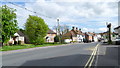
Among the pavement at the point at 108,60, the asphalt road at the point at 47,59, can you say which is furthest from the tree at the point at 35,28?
the pavement at the point at 108,60

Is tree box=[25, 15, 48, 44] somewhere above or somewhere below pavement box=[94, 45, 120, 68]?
above

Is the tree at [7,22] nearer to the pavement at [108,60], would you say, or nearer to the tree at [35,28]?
the tree at [35,28]

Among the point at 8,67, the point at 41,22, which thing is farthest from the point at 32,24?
the point at 8,67

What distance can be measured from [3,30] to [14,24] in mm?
3001

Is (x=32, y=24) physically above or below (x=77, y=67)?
above

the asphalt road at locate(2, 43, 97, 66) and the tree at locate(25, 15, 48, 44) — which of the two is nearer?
the asphalt road at locate(2, 43, 97, 66)

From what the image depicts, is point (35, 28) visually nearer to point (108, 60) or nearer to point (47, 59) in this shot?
point (47, 59)

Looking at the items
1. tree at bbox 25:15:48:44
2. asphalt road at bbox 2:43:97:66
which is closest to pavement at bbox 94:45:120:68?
asphalt road at bbox 2:43:97:66

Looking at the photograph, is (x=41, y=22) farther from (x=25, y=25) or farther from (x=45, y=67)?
(x=45, y=67)

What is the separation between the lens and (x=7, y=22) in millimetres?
32844

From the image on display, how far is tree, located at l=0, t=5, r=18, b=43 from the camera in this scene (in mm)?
32812

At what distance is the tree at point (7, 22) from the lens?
32.8 metres

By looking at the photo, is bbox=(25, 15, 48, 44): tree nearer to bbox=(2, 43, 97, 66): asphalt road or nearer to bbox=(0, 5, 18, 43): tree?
bbox=(0, 5, 18, 43): tree

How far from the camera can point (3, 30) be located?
3238cm
